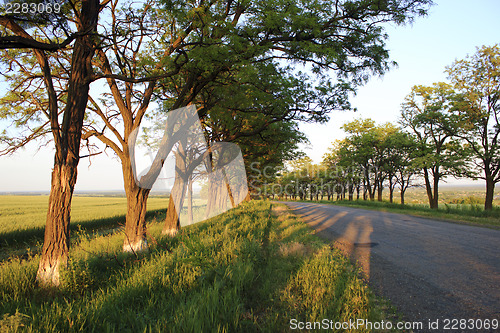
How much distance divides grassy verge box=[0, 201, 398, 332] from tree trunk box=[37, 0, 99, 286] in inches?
12.9

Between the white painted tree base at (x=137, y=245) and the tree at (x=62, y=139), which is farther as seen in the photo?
the white painted tree base at (x=137, y=245)

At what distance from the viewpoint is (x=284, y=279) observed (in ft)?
13.4

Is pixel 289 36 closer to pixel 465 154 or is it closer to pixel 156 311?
pixel 156 311

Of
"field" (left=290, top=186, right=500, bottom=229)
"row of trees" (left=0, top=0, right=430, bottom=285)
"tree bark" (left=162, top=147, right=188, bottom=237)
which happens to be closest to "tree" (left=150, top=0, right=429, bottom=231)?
"row of trees" (left=0, top=0, right=430, bottom=285)

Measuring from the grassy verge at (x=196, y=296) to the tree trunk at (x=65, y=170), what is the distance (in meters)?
0.33

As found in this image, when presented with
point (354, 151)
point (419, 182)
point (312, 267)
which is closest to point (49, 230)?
point (312, 267)

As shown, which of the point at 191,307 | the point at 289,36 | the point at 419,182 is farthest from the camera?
the point at 419,182

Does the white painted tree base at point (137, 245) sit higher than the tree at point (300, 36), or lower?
lower

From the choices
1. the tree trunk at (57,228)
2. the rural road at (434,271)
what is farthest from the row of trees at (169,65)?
the rural road at (434,271)

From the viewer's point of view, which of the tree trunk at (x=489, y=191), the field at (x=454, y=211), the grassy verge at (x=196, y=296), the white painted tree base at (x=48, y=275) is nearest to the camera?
the grassy verge at (x=196, y=296)

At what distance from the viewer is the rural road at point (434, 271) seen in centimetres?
313

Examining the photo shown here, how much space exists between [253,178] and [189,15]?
2966 centimetres

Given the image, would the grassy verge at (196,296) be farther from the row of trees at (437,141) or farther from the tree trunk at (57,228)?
the row of trees at (437,141)

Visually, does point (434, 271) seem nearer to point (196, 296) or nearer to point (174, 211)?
point (196, 296)
